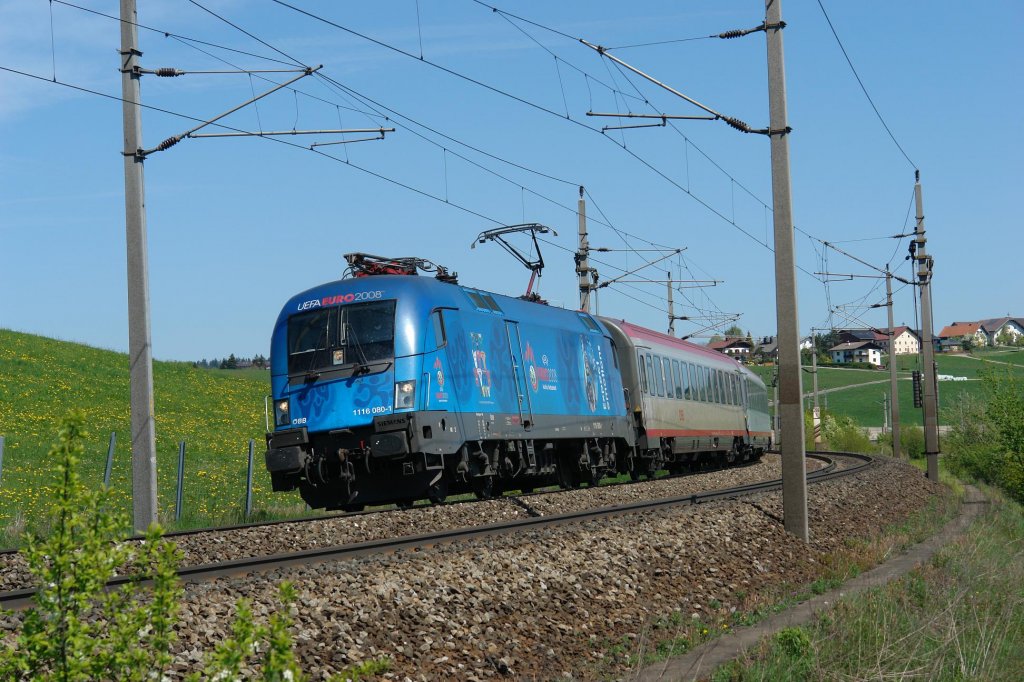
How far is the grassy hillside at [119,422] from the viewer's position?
2281 centimetres

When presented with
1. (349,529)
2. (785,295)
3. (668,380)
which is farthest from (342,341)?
(668,380)

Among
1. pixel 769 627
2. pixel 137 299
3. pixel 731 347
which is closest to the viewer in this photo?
pixel 769 627

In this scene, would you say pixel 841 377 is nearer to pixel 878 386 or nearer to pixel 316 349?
pixel 878 386

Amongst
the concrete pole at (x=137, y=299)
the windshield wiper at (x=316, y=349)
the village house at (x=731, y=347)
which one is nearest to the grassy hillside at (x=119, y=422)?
the concrete pole at (x=137, y=299)

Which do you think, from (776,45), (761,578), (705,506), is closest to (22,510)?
(705,506)

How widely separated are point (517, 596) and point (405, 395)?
650 centimetres

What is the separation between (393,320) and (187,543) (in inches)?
179

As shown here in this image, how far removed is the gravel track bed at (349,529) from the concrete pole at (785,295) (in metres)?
4.00

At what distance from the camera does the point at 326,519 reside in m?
15.0

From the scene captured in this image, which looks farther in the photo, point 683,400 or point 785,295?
point 683,400

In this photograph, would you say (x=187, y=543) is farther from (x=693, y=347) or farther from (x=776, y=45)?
(x=693, y=347)

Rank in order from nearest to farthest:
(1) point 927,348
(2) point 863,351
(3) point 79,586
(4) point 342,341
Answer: (3) point 79,586, (4) point 342,341, (1) point 927,348, (2) point 863,351

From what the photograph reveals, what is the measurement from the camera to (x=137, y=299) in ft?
51.0

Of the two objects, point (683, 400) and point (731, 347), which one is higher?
point (731, 347)
